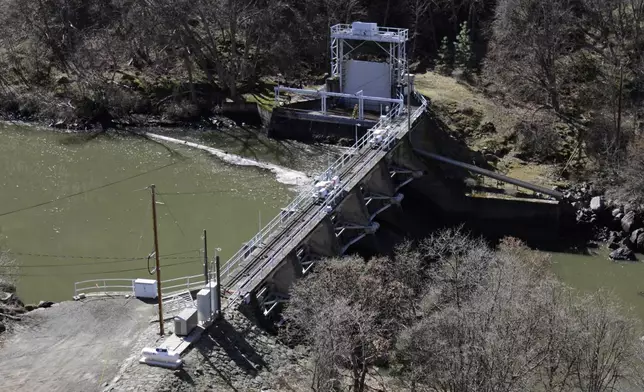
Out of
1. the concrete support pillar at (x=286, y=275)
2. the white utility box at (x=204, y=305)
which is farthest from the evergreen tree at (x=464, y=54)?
the white utility box at (x=204, y=305)

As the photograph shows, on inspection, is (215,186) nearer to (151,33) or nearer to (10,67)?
(151,33)

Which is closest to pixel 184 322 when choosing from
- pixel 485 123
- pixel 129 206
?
pixel 129 206

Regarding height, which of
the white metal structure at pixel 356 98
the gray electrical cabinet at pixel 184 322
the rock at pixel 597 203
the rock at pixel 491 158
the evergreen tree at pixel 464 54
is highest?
the evergreen tree at pixel 464 54

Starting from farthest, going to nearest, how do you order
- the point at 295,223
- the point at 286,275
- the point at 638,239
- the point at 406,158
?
the point at 406,158
the point at 638,239
the point at 295,223
the point at 286,275

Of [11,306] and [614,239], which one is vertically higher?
[11,306]

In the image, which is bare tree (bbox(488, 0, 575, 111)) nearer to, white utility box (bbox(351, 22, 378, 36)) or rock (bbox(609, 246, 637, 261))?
white utility box (bbox(351, 22, 378, 36))

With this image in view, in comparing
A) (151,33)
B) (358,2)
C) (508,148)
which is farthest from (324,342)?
(358,2)

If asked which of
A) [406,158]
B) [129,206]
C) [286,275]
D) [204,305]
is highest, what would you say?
[204,305]

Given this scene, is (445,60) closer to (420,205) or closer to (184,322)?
(420,205)

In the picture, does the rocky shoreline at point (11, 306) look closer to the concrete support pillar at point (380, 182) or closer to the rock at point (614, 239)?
the concrete support pillar at point (380, 182)
